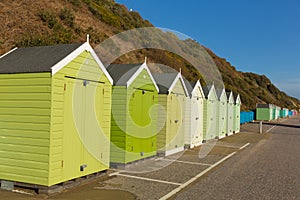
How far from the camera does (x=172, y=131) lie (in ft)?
46.6

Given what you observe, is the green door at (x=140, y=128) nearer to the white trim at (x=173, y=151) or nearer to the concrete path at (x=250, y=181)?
the white trim at (x=173, y=151)

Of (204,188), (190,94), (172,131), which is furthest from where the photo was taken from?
(190,94)

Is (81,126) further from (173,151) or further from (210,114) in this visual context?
(210,114)

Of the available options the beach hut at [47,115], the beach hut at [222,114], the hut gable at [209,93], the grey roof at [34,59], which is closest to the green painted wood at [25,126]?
the beach hut at [47,115]

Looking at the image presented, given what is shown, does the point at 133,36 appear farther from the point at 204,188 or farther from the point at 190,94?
the point at 204,188

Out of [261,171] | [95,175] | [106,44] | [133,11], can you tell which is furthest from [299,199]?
[133,11]

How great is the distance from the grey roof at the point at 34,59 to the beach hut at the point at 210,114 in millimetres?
12156

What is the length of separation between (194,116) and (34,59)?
10619 mm

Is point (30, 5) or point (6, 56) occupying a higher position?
point (30, 5)

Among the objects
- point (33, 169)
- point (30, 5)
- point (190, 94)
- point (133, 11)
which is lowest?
point (33, 169)

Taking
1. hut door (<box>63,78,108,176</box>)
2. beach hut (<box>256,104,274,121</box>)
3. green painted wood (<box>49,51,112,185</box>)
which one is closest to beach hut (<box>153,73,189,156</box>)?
green painted wood (<box>49,51,112,185</box>)

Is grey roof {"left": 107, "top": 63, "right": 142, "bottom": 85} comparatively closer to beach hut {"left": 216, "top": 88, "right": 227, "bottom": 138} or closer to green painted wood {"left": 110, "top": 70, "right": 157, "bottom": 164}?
green painted wood {"left": 110, "top": 70, "right": 157, "bottom": 164}

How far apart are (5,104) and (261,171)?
27.0 feet

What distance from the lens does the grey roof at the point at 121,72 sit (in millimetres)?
10661
